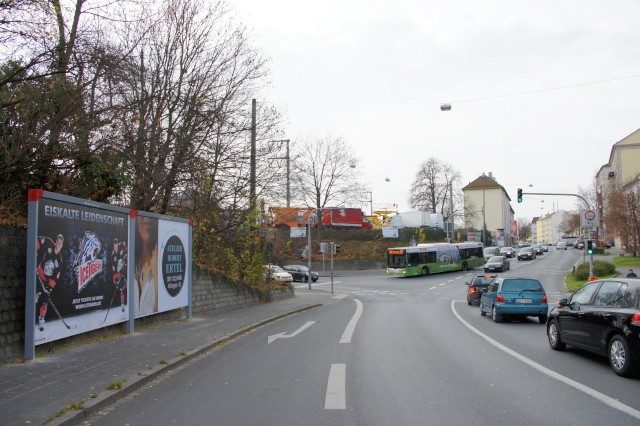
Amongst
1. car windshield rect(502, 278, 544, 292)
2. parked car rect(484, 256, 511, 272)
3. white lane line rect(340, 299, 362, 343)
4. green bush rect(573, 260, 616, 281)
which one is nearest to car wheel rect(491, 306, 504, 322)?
car windshield rect(502, 278, 544, 292)

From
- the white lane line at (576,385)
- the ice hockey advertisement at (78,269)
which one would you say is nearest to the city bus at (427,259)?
the white lane line at (576,385)

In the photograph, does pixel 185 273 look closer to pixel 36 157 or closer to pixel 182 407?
pixel 36 157

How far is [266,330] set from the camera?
15.5m

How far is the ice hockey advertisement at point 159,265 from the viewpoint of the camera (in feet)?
44.6

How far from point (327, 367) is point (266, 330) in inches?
262

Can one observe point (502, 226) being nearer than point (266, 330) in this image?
No

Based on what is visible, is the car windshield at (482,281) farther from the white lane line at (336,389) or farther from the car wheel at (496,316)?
the white lane line at (336,389)

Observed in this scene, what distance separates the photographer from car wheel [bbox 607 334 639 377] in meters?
7.90

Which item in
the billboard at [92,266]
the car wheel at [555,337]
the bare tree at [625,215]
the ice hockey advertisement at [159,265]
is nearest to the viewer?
the billboard at [92,266]

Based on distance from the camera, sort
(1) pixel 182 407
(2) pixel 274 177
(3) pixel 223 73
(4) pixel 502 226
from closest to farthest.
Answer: (1) pixel 182 407 < (3) pixel 223 73 < (2) pixel 274 177 < (4) pixel 502 226

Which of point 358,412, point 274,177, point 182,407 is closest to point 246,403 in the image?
point 182,407

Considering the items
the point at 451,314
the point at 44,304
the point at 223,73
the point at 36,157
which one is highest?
the point at 223,73

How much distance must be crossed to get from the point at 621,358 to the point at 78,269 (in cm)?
944

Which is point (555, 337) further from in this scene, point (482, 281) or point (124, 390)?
point (482, 281)
